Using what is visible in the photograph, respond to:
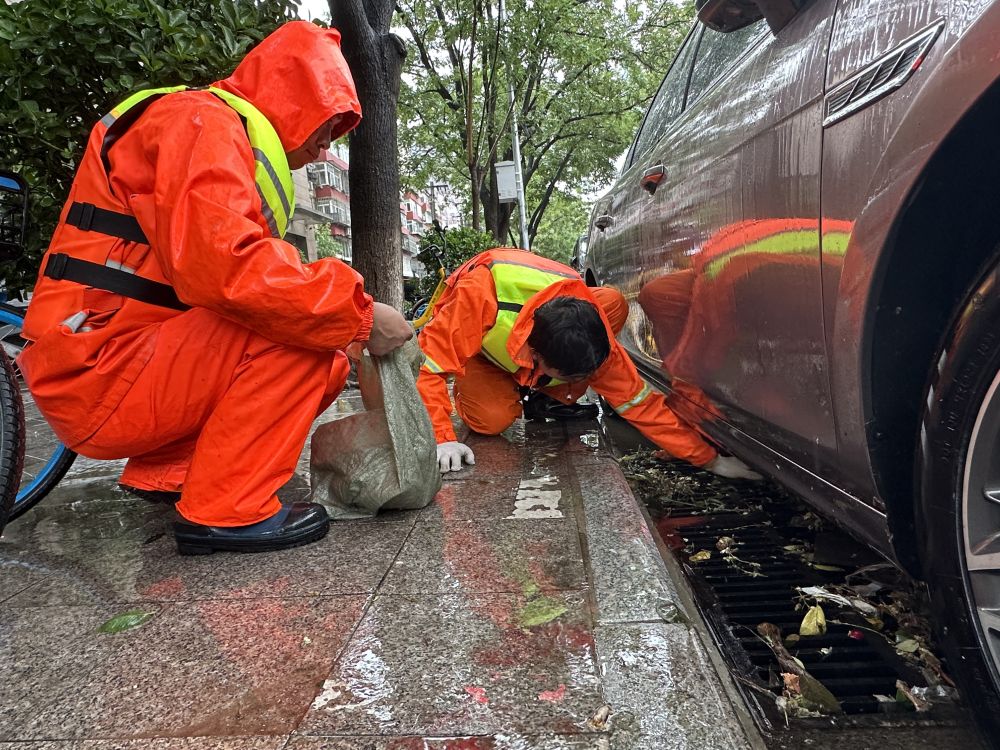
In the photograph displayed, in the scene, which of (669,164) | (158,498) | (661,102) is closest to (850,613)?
(669,164)

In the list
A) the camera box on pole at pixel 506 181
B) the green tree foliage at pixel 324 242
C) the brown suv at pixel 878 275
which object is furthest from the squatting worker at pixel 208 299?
the green tree foliage at pixel 324 242

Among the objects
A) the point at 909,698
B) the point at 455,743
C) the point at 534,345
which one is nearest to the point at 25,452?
the point at 534,345

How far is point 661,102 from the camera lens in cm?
334

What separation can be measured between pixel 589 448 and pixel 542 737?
6.87 ft

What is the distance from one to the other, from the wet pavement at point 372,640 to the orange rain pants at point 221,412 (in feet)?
0.64

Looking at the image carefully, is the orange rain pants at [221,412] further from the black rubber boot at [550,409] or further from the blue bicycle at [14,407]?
the black rubber boot at [550,409]

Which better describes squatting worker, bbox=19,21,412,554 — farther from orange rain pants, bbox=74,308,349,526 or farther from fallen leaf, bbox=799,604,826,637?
fallen leaf, bbox=799,604,826,637

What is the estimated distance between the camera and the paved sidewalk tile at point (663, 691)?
1.08m

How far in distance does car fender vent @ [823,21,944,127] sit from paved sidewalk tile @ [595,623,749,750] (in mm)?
1023

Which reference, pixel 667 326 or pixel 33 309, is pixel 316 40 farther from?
pixel 667 326

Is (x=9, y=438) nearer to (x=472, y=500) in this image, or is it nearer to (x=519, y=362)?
(x=472, y=500)

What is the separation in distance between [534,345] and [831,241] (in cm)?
162

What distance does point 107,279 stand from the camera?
1.80 metres

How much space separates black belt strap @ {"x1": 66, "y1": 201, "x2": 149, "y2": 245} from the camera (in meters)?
1.78
